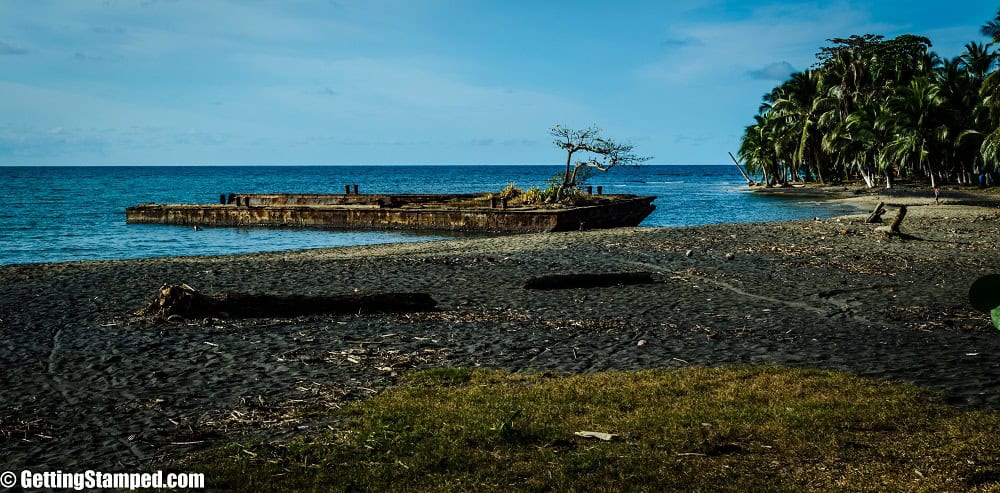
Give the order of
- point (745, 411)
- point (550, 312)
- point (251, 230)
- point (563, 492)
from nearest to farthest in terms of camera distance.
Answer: point (563, 492) → point (745, 411) → point (550, 312) → point (251, 230)

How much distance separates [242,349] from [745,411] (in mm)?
6120

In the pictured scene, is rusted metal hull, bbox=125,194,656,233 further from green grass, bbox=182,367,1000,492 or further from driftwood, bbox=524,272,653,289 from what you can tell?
green grass, bbox=182,367,1000,492

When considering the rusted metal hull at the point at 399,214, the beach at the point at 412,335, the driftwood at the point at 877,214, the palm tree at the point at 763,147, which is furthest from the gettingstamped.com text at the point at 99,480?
the palm tree at the point at 763,147

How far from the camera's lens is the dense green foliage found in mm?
→ 54656

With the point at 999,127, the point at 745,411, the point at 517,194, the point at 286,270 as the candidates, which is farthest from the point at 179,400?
the point at 999,127

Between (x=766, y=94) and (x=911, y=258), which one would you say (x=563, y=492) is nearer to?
(x=911, y=258)

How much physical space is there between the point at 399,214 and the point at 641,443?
117 ft

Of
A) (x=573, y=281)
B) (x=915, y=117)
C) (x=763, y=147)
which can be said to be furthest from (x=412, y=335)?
(x=763, y=147)

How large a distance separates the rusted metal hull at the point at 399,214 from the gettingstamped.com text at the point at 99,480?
29735mm

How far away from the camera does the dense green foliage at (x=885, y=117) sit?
54.7 m

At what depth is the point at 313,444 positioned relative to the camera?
6.02 meters

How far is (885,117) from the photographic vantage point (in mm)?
57750

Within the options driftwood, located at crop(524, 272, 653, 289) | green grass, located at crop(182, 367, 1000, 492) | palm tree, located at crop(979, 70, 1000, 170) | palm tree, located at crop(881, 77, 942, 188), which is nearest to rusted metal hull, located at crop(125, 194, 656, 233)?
palm tree, located at crop(979, 70, 1000, 170)

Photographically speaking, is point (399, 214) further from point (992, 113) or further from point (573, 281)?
point (992, 113)
